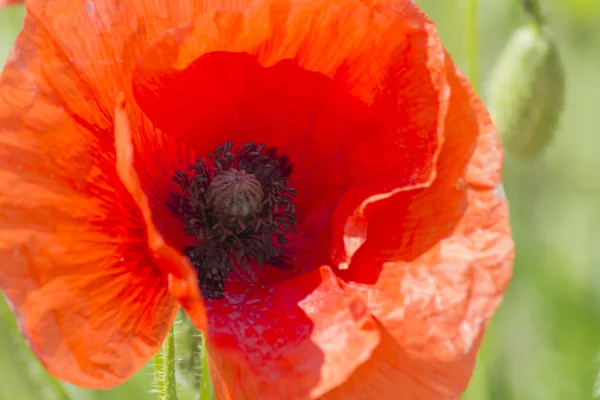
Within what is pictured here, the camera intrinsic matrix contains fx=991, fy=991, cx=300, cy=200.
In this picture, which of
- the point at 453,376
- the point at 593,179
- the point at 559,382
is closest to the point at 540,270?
the point at 559,382

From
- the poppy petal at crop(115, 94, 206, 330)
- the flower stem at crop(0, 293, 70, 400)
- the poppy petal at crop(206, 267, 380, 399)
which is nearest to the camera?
the poppy petal at crop(115, 94, 206, 330)

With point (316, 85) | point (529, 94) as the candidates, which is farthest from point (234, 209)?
point (529, 94)

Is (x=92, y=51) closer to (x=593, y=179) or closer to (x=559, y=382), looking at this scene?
(x=559, y=382)

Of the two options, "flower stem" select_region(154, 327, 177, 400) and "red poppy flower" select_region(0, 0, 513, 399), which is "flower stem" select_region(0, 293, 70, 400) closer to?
"flower stem" select_region(154, 327, 177, 400)

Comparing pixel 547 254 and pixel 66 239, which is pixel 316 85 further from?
pixel 547 254

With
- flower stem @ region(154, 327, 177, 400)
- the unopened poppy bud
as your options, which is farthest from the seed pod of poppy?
flower stem @ region(154, 327, 177, 400)

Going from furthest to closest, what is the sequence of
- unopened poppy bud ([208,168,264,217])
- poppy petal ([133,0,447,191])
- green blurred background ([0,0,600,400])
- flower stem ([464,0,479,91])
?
green blurred background ([0,0,600,400]), flower stem ([464,0,479,91]), unopened poppy bud ([208,168,264,217]), poppy petal ([133,0,447,191])
